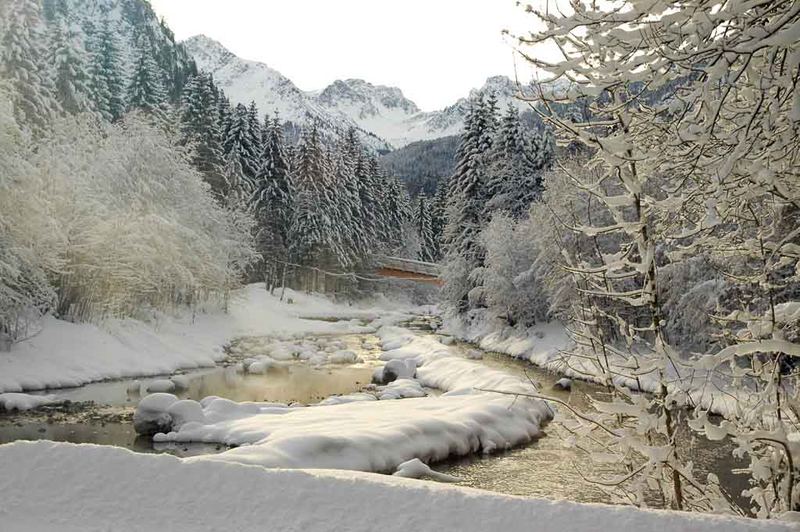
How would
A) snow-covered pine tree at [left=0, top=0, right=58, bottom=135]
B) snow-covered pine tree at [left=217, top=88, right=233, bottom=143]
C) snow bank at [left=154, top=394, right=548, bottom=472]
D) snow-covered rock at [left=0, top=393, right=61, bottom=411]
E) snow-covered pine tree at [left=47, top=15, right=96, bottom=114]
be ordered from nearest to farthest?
snow bank at [left=154, top=394, right=548, bottom=472] → snow-covered rock at [left=0, top=393, right=61, bottom=411] → snow-covered pine tree at [left=0, top=0, right=58, bottom=135] → snow-covered pine tree at [left=47, top=15, right=96, bottom=114] → snow-covered pine tree at [left=217, top=88, right=233, bottom=143]

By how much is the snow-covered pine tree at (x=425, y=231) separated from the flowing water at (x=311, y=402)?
161 ft

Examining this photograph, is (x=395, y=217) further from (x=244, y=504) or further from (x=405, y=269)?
(x=244, y=504)

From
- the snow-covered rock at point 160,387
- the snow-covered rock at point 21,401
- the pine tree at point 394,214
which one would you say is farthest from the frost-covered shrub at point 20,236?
the pine tree at point 394,214

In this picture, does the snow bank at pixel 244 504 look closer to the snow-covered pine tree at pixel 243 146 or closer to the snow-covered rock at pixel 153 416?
the snow-covered rock at pixel 153 416

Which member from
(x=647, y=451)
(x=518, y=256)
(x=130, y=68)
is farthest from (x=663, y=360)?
(x=130, y=68)

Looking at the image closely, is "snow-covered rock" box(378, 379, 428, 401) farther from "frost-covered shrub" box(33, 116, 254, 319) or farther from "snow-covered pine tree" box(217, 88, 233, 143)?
"snow-covered pine tree" box(217, 88, 233, 143)

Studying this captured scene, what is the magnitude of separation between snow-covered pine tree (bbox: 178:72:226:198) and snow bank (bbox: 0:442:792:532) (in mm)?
40380

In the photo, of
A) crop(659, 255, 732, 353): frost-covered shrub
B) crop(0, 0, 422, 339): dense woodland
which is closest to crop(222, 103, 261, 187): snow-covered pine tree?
crop(0, 0, 422, 339): dense woodland

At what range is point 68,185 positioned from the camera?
71.8ft

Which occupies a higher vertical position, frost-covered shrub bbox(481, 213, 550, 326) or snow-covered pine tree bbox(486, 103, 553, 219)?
snow-covered pine tree bbox(486, 103, 553, 219)

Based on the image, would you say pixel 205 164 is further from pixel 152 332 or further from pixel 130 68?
pixel 130 68

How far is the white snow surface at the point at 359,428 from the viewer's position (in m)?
11.4

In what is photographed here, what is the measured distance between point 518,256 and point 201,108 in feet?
89.6

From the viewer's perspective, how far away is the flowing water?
Result: 1138 cm
